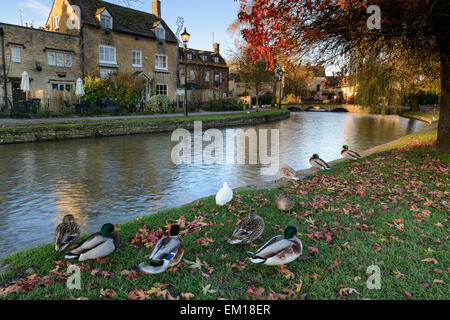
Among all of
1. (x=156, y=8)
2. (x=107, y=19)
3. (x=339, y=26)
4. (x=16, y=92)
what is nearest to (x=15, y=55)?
(x=16, y=92)

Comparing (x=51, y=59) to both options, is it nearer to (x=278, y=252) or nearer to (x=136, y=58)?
(x=136, y=58)

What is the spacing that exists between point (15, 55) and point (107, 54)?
8.48m

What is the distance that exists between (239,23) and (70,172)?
7639 millimetres

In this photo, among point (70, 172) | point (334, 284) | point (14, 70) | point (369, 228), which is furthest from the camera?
point (14, 70)

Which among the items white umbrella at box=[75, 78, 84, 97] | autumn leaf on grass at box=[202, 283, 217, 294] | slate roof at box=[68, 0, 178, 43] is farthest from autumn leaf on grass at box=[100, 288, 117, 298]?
slate roof at box=[68, 0, 178, 43]

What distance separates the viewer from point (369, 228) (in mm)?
5336

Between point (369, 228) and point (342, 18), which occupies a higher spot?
point (342, 18)

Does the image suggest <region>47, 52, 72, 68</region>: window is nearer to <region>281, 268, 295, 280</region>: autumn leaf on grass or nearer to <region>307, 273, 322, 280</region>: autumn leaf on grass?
<region>281, 268, 295, 280</region>: autumn leaf on grass

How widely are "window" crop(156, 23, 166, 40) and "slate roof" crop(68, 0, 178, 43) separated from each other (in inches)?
17.0

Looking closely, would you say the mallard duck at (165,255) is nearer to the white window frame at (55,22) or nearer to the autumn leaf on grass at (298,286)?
the autumn leaf on grass at (298,286)

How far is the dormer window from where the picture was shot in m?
32.1

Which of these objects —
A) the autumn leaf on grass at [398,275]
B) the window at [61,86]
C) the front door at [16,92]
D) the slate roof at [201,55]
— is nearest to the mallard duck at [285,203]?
the autumn leaf on grass at [398,275]
